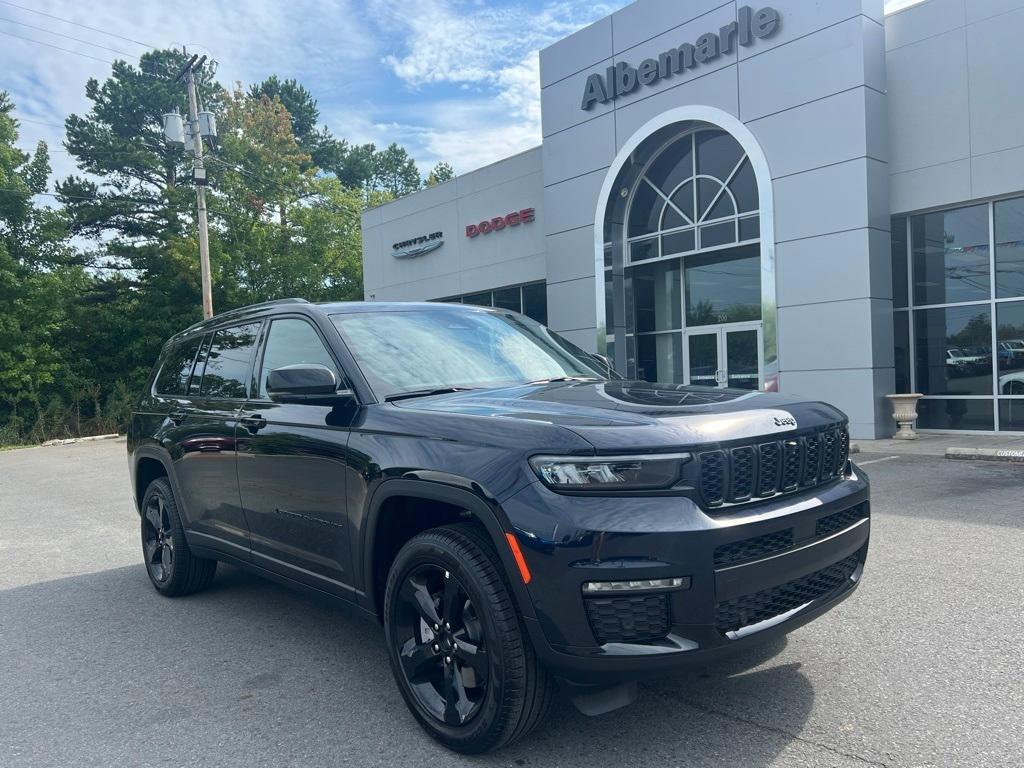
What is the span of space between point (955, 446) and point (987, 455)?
1.16 meters

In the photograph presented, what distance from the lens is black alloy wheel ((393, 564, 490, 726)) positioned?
2916 mm

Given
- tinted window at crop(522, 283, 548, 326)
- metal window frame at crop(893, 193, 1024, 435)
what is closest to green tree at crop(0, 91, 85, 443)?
tinted window at crop(522, 283, 548, 326)

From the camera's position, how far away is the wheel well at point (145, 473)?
5.61m

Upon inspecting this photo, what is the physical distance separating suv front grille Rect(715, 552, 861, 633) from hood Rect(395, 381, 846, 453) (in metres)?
0.55

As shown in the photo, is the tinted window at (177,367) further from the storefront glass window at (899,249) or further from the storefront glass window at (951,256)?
the storefront glass window at (951,256)

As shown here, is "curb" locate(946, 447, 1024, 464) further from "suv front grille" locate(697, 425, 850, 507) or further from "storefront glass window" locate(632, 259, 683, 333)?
"suv front grille" locate(697, 425, 850, 507)

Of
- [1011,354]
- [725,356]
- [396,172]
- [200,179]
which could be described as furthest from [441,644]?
[396,172]

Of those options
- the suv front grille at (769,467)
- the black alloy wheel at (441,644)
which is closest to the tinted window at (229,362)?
the black alloy wheel at (441,644)

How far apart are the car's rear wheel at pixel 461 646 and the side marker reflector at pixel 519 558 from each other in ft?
0.51

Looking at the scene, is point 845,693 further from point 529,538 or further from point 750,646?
point 529,538

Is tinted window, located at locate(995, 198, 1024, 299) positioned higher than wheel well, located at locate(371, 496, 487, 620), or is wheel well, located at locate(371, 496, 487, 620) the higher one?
tinted window, located at locate(995, 198, 1024, 299)

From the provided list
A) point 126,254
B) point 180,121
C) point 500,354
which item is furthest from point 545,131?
point 126,254

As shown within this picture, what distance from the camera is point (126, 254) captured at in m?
34.8

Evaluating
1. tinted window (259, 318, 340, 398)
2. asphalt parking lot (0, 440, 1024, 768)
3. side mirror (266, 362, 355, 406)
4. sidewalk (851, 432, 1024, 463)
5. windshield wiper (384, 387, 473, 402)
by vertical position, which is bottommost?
asphalt parking lot (0, 440, 1024, 768)
